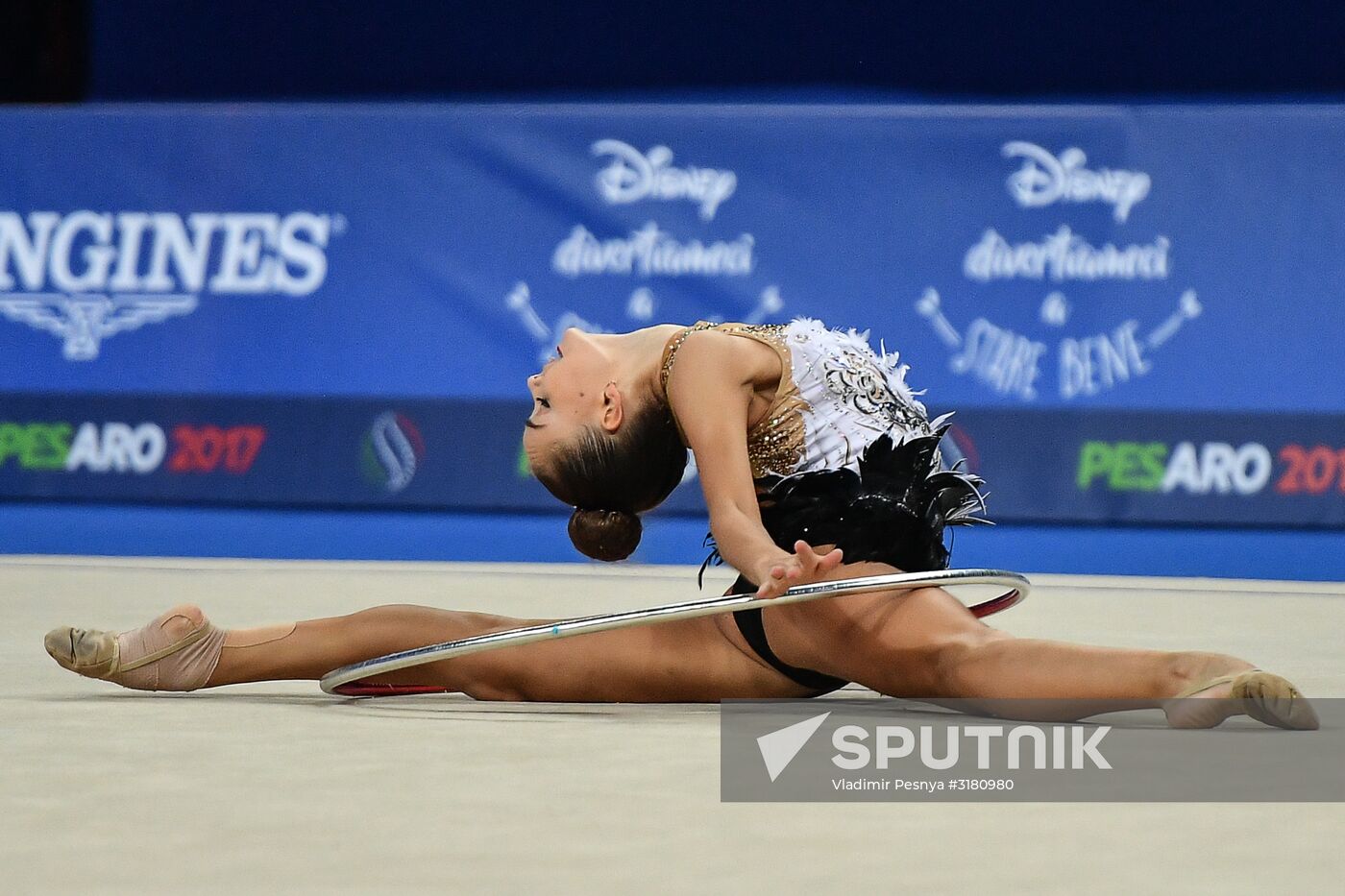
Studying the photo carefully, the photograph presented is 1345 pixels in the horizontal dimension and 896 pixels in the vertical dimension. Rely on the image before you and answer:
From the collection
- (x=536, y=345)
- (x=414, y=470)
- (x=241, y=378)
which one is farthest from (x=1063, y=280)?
(x=241, y=378)

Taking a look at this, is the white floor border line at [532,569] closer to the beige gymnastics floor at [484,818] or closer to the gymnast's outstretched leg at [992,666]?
the beige gymnastics floor at [484,818]

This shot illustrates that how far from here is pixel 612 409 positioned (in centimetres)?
267

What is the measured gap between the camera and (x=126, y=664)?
2699 mm

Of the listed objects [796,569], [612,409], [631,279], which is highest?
[631,279]

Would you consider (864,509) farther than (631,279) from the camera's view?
No

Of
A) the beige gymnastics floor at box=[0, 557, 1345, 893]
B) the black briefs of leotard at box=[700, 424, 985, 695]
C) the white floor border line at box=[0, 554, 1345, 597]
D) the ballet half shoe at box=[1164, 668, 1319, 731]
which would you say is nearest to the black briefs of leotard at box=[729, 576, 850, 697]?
the black briefs of leotard at box=[700, 424, 985, 695]

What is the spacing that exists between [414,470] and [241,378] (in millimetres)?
688

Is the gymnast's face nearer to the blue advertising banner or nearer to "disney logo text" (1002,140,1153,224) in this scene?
the blue advertising banner

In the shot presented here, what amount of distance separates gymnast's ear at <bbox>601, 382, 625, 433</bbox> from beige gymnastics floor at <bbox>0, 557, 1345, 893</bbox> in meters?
0.44

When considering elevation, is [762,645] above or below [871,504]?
below

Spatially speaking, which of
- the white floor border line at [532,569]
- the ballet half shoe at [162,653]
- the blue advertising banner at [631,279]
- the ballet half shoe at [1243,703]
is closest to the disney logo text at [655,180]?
the blue advertising banner at [631,279]

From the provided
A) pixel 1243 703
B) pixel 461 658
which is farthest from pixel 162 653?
pixel 1243 703

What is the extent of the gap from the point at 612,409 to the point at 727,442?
0.90ft

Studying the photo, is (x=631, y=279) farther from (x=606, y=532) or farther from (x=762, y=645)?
(x=762, y=645)
